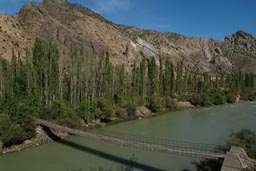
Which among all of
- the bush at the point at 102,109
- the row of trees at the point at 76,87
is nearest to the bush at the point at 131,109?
the row of trees at the point at 76,87

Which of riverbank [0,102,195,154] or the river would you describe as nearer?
the river

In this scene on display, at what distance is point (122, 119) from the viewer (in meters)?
36.3

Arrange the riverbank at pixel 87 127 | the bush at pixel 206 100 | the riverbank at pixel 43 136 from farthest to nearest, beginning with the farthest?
1. the bush at pixel 206 100
2. the riverbank at pixel 87 127
3. the riverbank at pixel 43 136

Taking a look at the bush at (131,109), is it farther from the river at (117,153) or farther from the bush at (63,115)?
the bush at (63,115)

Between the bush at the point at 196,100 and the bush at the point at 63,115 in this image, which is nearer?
the bush at the point at 63,115

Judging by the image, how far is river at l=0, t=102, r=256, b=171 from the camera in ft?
62.3

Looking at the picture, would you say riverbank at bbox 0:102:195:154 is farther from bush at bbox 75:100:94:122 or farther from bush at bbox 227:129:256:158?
bush at bbox 227:129:256:158

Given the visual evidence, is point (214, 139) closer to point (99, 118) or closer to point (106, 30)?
point (99, 118)

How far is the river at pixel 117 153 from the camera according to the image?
1898 cm

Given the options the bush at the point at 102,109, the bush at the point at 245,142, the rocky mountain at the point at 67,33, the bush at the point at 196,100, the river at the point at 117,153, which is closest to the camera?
the bush at the point at 245,142

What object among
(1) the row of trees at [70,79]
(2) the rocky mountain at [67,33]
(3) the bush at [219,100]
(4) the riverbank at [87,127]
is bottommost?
(4) the riverbank at [87,127]

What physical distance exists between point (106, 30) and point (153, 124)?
54.2 metres

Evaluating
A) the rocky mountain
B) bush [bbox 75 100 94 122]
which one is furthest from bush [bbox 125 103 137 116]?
the rocky mountain

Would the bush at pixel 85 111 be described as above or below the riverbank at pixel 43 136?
above
